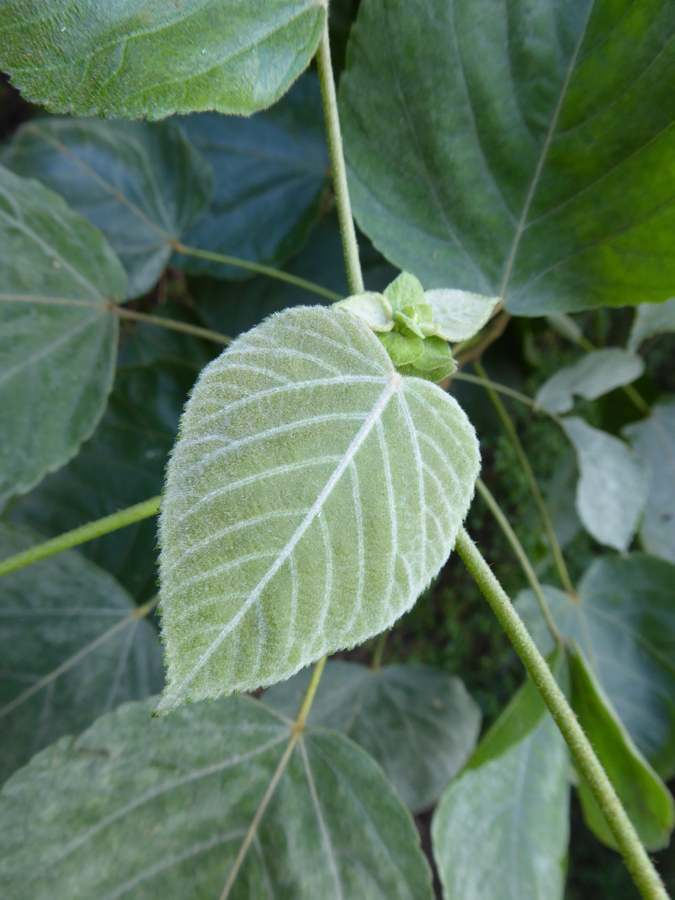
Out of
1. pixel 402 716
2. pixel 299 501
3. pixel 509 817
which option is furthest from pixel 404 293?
pixel 402 716

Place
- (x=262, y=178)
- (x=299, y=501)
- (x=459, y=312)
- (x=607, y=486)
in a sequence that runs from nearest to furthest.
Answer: (x=299, y=501) → (x=459, y=312) → (x=607, y=486) → (x=262, y=178)

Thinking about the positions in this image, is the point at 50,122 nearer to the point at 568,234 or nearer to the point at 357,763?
the point at 568,234

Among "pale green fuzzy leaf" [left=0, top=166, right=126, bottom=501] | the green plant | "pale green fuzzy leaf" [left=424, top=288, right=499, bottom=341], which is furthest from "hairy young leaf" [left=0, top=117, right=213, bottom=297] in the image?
"pale green fuzzy leaf" [left=424, top=288, right=499, bottom=341]

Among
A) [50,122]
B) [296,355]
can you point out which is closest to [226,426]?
[296,355]

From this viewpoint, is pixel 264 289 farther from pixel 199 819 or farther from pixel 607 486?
pixel 199 819

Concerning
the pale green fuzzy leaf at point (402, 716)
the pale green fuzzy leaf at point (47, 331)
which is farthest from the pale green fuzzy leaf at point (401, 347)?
the pale green fuzzy leaf at point (402, 716)

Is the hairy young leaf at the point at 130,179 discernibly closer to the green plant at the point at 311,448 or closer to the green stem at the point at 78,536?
the green plant at the point at 311,448

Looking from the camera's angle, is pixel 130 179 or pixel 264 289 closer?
pixel 130 179
